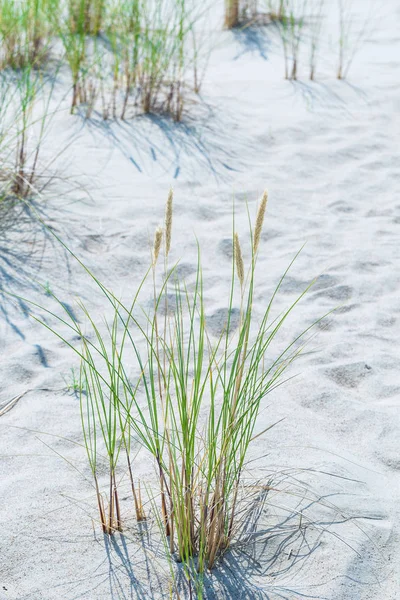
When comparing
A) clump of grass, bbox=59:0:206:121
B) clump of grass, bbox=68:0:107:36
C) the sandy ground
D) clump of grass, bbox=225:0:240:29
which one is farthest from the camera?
clump of grass, bbox=225:0:240:29

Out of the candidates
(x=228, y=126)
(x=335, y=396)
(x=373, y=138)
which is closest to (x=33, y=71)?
(x=228, y=126)

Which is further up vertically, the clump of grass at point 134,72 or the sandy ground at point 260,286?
Result: the clump of grass at point 134,72

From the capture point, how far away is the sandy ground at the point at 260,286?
172 cm

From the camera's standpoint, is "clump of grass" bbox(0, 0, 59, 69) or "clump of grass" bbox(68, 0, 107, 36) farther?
"clump of grass" bbox(68, 0, 107, 36)

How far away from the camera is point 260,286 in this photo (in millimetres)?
3037

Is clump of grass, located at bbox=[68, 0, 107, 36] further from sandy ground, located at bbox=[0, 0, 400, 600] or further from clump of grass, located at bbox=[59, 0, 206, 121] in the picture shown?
sandy ground, located at bbox=[0, 0, 400, 600]

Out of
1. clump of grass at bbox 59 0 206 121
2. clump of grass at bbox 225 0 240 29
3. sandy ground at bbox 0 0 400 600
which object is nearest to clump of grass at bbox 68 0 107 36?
clump of grass at bbox 59 0 206 121

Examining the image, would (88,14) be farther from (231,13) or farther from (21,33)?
(231,13)

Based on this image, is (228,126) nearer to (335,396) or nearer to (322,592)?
(335,396)

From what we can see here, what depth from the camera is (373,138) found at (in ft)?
13.8

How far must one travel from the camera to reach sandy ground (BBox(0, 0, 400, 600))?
1.72 m

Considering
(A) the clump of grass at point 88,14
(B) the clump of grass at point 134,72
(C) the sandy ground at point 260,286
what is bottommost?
(C) the sandy ground at point 260,286

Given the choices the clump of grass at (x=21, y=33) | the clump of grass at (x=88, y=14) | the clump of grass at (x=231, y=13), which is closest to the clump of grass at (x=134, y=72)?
the clump of grass at (x=88, y=14)

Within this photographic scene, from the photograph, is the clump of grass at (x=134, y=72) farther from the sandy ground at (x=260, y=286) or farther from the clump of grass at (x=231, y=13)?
the clump of grass at (x=231, y=13)
